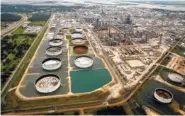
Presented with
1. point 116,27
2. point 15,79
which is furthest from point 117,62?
point 116,27

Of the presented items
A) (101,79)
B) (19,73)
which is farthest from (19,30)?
(101,79)

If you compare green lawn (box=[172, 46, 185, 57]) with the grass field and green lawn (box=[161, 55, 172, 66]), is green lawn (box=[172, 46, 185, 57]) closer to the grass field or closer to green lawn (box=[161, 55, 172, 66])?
green lawn (box=[161, 55, 172, 66])

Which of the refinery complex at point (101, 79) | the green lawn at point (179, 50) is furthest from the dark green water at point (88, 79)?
the green lawn at point (179, 50)

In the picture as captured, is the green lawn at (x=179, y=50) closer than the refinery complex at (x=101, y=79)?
No

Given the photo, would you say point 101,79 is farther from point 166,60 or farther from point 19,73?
point 166,60

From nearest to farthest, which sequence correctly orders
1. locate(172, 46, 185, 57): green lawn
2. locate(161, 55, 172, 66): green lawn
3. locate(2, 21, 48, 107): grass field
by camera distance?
locate(2, 21, 48, 107): grass field, locate(161, 55, 172, 66): green lawn, locate(172, 46, 185, 57): green lawn

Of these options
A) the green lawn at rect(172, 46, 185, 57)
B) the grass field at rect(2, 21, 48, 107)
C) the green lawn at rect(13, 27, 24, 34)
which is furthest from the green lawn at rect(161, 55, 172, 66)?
the green lawn at rect(13, 27, 24, 34)

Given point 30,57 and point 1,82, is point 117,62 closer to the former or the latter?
point 30,57

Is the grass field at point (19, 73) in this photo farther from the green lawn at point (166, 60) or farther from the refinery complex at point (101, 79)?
the green lawn at point (166, 60)

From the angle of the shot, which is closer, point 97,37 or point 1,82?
point 1,82
